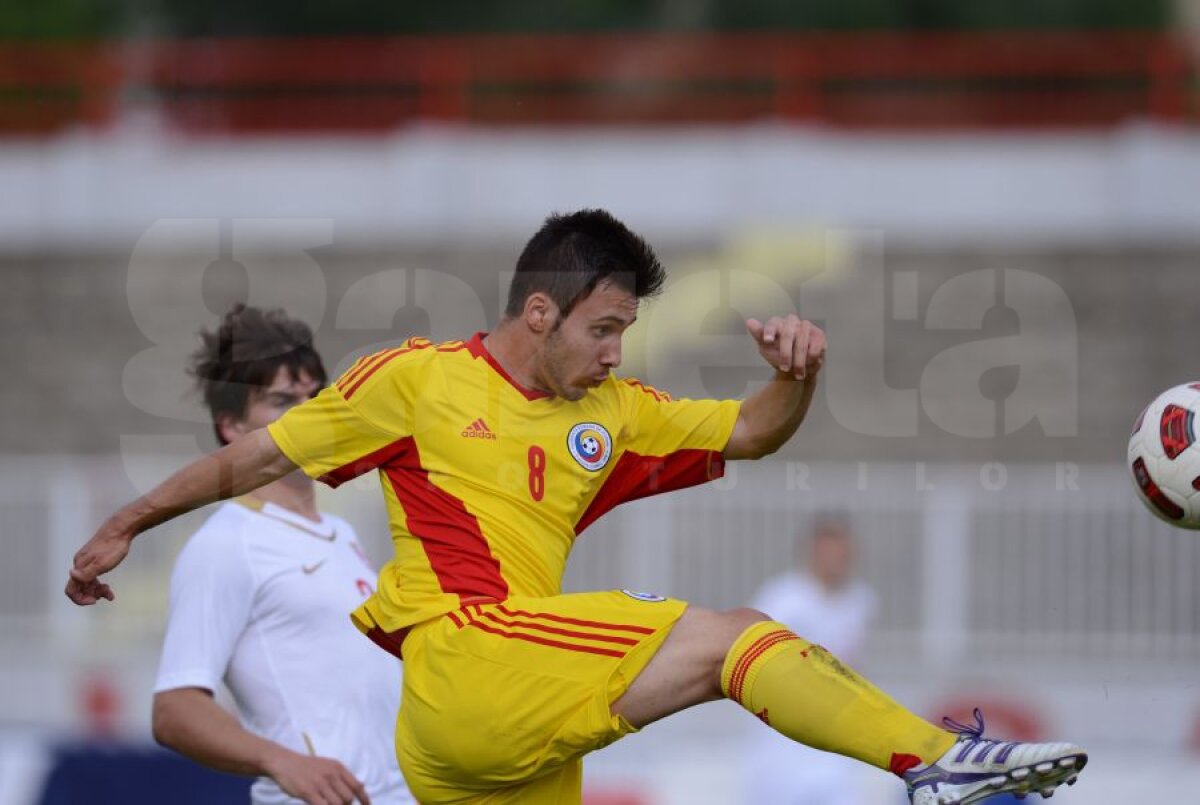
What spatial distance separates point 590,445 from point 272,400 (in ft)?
3.63

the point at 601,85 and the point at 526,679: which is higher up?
the point at 601,85

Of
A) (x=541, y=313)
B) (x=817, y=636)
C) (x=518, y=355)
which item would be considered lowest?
(x=817, y=636)

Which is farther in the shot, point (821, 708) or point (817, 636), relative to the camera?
point (817, 636)

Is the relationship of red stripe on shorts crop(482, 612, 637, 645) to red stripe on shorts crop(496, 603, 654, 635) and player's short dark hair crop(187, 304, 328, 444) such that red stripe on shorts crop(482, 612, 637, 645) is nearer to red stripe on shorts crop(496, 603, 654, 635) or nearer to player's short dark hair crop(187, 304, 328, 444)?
red stripe on shorts crop(496, 603, 654, 635)

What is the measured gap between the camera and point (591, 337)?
14.0 feet

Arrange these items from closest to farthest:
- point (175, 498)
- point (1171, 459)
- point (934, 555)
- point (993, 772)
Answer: point (993, 772) < point (175, 498) < point (1171, 459) < point (934, 555)

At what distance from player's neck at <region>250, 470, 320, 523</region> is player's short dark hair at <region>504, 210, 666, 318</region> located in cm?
99

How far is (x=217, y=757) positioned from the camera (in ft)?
14.5

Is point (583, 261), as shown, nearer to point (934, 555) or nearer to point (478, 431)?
point (478, 431)

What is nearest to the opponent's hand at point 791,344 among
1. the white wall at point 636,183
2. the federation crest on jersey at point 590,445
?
the federation crest on jersey at point 590,445

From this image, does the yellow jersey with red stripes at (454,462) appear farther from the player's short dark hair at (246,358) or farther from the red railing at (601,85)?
the red railing at (601,85)

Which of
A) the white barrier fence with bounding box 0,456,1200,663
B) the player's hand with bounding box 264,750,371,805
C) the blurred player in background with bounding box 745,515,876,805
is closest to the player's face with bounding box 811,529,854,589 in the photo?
the blurred player in background with bounding box 745,515,876,805

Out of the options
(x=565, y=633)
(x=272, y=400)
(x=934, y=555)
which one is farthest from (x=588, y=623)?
(x=934, y=555)

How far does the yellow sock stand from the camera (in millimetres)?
3844
